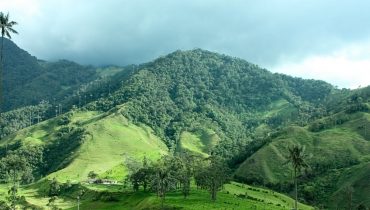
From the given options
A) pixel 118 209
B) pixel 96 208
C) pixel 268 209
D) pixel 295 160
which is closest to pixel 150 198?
pixel 118 209

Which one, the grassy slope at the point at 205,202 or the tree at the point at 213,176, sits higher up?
the tree at the point at 213,176

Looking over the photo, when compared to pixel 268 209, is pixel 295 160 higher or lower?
higher

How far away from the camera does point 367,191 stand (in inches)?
7643

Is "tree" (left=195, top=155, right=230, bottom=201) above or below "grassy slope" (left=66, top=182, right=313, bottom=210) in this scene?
above

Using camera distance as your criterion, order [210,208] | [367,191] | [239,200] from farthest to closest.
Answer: [367,191] < [239,200] < [210,208]

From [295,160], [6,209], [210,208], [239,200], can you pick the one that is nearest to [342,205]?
[239,200]

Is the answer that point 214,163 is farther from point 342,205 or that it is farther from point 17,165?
point 17,165

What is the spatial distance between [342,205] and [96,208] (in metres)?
100

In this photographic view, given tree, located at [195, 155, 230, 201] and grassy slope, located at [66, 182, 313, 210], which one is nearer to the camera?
grassy slope, located at [66, 182, 313, 210]

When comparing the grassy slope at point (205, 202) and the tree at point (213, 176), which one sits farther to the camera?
the tree at point (213, 176)

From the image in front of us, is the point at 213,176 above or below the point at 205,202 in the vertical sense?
above

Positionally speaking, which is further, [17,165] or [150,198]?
[17,165]

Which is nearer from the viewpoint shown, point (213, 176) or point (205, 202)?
point (205, 202)

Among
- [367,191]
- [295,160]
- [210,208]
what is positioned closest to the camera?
[295,160]
